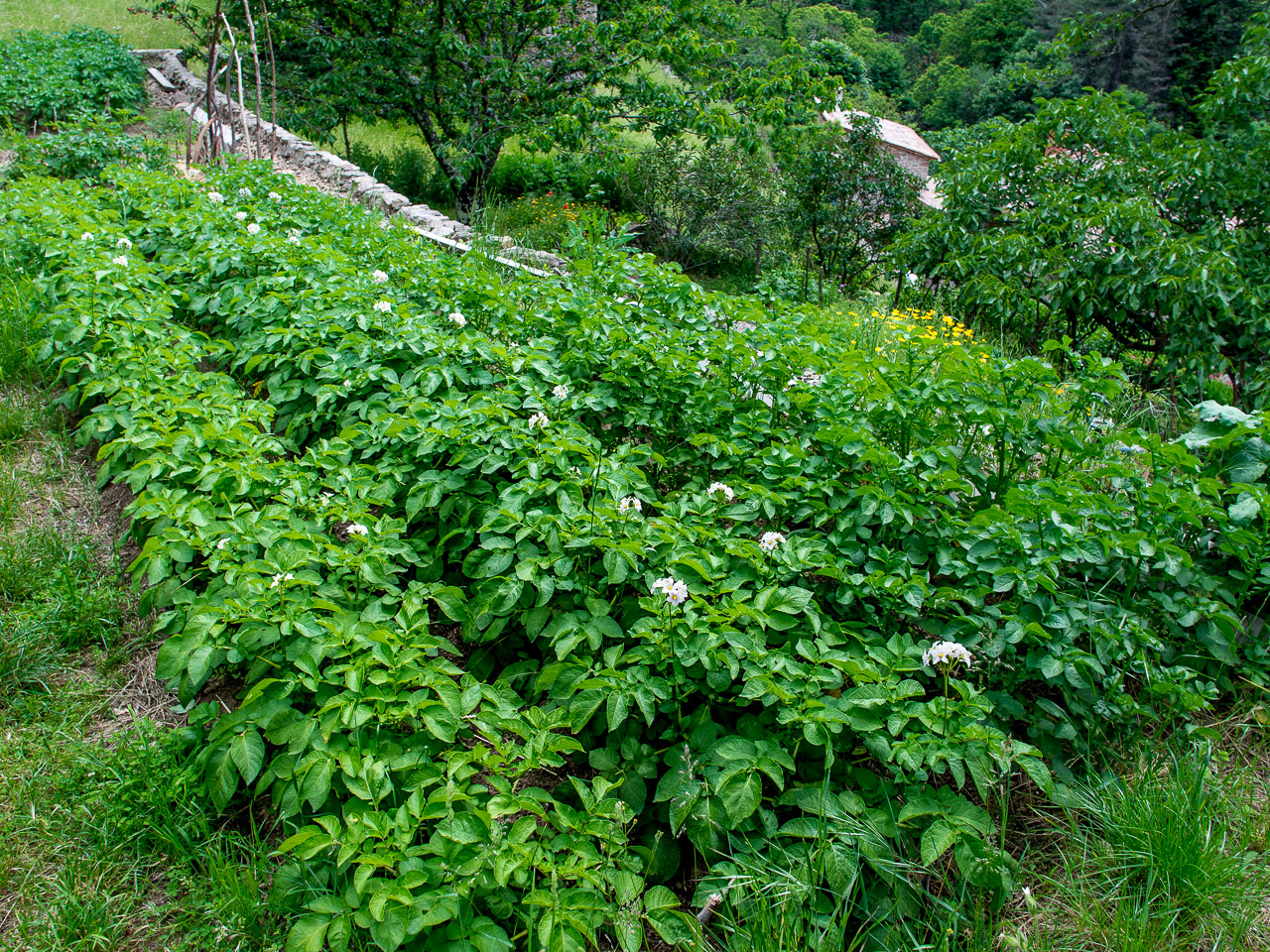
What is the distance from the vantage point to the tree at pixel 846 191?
34.4ft

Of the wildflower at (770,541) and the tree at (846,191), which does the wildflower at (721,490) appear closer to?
the wildflower at (770,541)

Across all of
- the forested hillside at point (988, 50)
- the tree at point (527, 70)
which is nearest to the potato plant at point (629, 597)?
the tree at point (527, 70)

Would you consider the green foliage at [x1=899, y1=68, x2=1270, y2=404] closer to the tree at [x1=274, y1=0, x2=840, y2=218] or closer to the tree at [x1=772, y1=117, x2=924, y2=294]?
the tree at [x1=274, y1=0, x2=840, y2=218]

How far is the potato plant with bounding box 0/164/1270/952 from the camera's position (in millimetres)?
1830

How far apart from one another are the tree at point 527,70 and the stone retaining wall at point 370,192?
2.56ft

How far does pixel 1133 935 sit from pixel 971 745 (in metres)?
0.57

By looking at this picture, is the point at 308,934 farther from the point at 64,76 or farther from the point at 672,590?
the point at 64,76

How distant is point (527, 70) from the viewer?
9.19 m

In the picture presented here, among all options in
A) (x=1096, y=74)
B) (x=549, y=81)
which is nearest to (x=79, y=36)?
(x=549, y=81)

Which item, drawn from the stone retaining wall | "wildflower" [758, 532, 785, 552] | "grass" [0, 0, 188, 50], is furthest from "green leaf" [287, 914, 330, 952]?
"grass" [0, 0, 188, 50]

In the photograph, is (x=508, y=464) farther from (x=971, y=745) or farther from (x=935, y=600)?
(x=971, y=745)

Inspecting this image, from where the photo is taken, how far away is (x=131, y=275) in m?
4.07

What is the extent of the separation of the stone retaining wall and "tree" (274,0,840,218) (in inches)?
30.7

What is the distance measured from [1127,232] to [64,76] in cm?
1348
